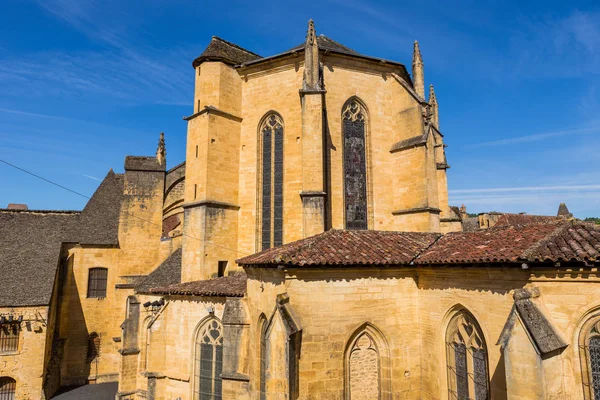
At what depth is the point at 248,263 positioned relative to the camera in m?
11.0

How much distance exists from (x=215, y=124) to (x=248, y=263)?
7.94m

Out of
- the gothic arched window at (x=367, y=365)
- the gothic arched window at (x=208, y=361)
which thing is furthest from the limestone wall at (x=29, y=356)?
the gothic arched window at (x=367, y=365)

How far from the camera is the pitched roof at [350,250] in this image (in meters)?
9.44

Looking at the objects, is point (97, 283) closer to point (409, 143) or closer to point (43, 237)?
point (43, 237)

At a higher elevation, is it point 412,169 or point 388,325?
point 412,169

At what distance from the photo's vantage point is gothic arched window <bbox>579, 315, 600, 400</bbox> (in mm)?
7273

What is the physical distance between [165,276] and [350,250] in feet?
35.0

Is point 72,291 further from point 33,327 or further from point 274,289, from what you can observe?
point 274,289

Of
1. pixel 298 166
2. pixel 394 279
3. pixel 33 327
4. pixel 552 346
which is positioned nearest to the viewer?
pixel 552 346

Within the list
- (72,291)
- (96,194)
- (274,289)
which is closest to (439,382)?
(274,289)

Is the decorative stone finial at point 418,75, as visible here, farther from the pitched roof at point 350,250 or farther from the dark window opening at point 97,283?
the dark window opening at point 97,283

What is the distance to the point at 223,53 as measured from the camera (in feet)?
57.7

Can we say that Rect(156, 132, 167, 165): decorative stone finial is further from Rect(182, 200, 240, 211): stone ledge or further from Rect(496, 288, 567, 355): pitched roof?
Rect(496, 288, 567, 355): pitched roof

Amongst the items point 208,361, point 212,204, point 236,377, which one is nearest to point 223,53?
point 212,204
